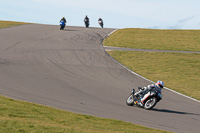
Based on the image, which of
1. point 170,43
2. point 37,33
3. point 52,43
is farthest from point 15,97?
point 170,43

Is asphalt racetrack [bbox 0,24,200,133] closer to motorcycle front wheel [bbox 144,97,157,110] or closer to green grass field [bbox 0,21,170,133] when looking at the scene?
motorcycle front wheel [bbox 144,97,157,110]

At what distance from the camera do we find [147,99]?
578 inches

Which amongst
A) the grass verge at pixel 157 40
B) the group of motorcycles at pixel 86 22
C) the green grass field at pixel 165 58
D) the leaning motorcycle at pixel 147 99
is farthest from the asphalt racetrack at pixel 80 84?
the group of motorcycles at pixel 86 22

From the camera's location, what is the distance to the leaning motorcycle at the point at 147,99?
47.5 feet

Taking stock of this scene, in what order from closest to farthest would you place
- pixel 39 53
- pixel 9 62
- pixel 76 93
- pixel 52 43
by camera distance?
1. pixel 76 93
2. pixel 9 62
3. pixel 39 53
4. pixel 52 43

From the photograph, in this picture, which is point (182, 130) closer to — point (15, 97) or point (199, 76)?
point (15, 97)

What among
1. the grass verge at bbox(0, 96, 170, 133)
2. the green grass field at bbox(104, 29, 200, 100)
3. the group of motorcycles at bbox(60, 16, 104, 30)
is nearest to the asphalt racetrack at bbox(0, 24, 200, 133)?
the grass verge at bbox(0, 96, 170, 133)

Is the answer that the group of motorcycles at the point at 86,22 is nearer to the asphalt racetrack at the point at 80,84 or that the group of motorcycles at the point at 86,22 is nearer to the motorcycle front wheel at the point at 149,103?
the asphalt racetrack at the point at 80,84

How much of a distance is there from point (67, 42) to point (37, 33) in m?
6.77

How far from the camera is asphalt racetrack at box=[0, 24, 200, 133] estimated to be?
1290 centimetres

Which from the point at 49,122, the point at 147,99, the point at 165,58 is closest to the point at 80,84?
the point at 147,99

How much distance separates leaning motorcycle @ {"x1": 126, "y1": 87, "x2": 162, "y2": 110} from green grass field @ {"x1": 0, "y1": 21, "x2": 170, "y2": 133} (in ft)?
13.1

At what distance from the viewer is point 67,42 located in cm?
3412

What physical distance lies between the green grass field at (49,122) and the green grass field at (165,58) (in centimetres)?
977
